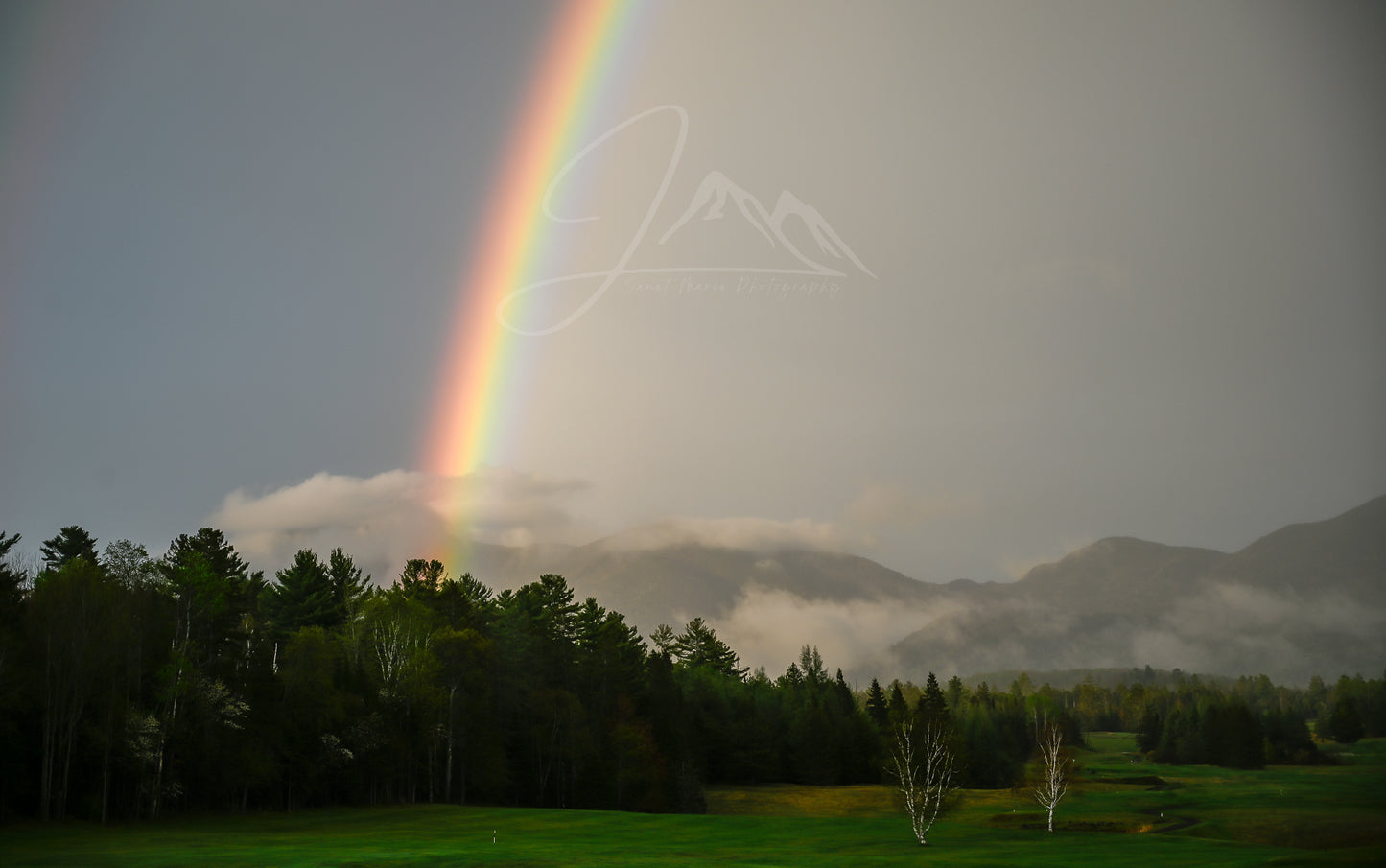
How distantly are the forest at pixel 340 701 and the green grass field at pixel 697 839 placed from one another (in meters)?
4.73

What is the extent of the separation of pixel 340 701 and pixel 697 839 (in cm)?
3529

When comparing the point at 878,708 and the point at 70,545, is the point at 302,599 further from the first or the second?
the point at 878,708

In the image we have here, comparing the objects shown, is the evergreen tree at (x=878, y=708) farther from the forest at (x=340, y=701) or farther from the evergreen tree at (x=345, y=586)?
the evergreen tree at (x=345, y=586)

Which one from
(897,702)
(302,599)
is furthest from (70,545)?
(897,702)

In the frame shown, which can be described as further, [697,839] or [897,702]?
[897,702]

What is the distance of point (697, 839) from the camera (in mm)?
62062

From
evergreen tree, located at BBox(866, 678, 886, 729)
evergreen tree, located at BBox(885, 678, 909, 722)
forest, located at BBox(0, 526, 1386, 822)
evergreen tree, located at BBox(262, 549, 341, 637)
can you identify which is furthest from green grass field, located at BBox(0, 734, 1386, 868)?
evergreen tree, located at BBox(866, 678, 886, 729)

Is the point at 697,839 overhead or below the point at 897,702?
below

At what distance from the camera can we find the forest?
6681 cm

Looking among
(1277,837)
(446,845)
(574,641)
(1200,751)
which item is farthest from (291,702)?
(1200,751)

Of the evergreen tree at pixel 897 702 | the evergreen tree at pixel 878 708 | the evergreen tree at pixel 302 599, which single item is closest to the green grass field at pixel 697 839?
the evergreen tree at pixel 302 599

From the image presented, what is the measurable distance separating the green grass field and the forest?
4.73 metres

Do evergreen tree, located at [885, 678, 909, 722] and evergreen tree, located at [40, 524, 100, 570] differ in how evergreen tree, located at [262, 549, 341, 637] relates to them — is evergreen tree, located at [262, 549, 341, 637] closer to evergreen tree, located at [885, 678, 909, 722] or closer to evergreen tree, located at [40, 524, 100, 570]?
evergreen tree, located at [40, 524, 100, 570]

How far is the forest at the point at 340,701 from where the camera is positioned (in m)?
66.8
